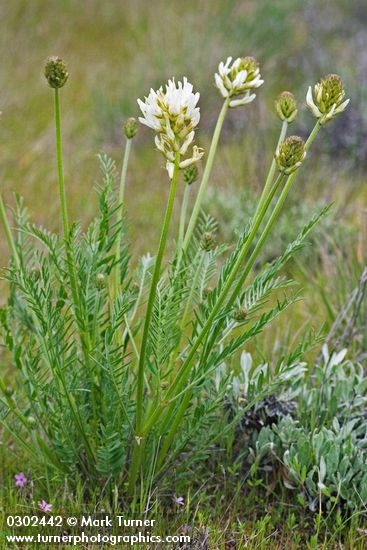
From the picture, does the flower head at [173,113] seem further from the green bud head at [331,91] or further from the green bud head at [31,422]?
the green bud head at [31,422]

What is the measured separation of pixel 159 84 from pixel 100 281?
4000 millimetres

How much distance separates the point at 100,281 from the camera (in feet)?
5.54

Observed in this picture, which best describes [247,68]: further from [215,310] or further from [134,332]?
[134,332]

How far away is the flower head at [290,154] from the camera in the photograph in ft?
4.52

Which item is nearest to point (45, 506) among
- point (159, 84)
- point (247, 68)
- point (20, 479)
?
point (20, 479)

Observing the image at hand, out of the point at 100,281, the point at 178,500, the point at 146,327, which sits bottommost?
the point at 178,500

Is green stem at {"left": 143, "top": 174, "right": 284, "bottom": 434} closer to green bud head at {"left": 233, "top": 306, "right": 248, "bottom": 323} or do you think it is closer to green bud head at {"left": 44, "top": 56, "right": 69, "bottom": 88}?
green bud head at {"left": 233, "top": 306, "right": 248, "bottom": 323}

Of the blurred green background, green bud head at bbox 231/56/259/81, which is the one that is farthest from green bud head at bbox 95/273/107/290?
the blurred green background

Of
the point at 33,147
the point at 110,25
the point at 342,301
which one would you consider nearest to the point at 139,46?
the point at 110,25

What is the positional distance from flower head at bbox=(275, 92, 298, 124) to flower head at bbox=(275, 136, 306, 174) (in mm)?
162

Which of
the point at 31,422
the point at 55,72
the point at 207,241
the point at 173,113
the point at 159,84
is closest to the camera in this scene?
the point at 173,113

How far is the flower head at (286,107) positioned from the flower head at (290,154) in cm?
16

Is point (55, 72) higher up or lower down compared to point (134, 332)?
higher up

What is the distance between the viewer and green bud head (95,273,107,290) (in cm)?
169
